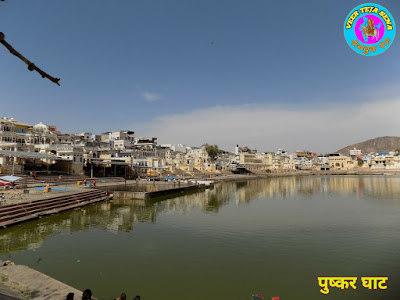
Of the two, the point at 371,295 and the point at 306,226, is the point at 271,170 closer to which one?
the point at 306,226

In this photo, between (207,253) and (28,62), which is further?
(207,253)

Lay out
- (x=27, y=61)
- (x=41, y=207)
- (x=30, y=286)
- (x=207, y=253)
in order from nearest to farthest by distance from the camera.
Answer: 1. (x=27, y=61)
2. (x=30, y=286)
3. (x=207, y=253)
4. (x=41, y=207)

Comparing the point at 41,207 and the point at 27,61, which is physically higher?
the point at 27,61

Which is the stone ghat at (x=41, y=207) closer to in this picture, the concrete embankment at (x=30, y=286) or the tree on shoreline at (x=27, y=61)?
the concrete embankment at (x=30, y=286)

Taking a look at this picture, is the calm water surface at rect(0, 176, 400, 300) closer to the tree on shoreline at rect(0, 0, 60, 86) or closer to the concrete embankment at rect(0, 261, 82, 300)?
the concrete embankment at rect(0, 261, 82, 300)

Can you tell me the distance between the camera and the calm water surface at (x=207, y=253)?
998 cm

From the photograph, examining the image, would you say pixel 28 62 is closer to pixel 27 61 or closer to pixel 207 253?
pixel 27 61

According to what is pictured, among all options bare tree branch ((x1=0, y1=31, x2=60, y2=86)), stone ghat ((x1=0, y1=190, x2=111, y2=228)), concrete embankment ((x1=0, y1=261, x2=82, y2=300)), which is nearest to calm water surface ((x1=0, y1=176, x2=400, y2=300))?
stone ghat ((x1=0, y1=190, x2=111, y2=228))

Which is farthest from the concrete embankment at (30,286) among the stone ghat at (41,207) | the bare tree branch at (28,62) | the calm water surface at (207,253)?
the stone ghat at (41,207)

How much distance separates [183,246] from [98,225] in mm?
8582

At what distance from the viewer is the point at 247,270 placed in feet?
38.0

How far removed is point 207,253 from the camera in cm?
1381

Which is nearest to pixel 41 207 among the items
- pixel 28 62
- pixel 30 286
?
pixel 30 286

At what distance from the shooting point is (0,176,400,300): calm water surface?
393 inches
